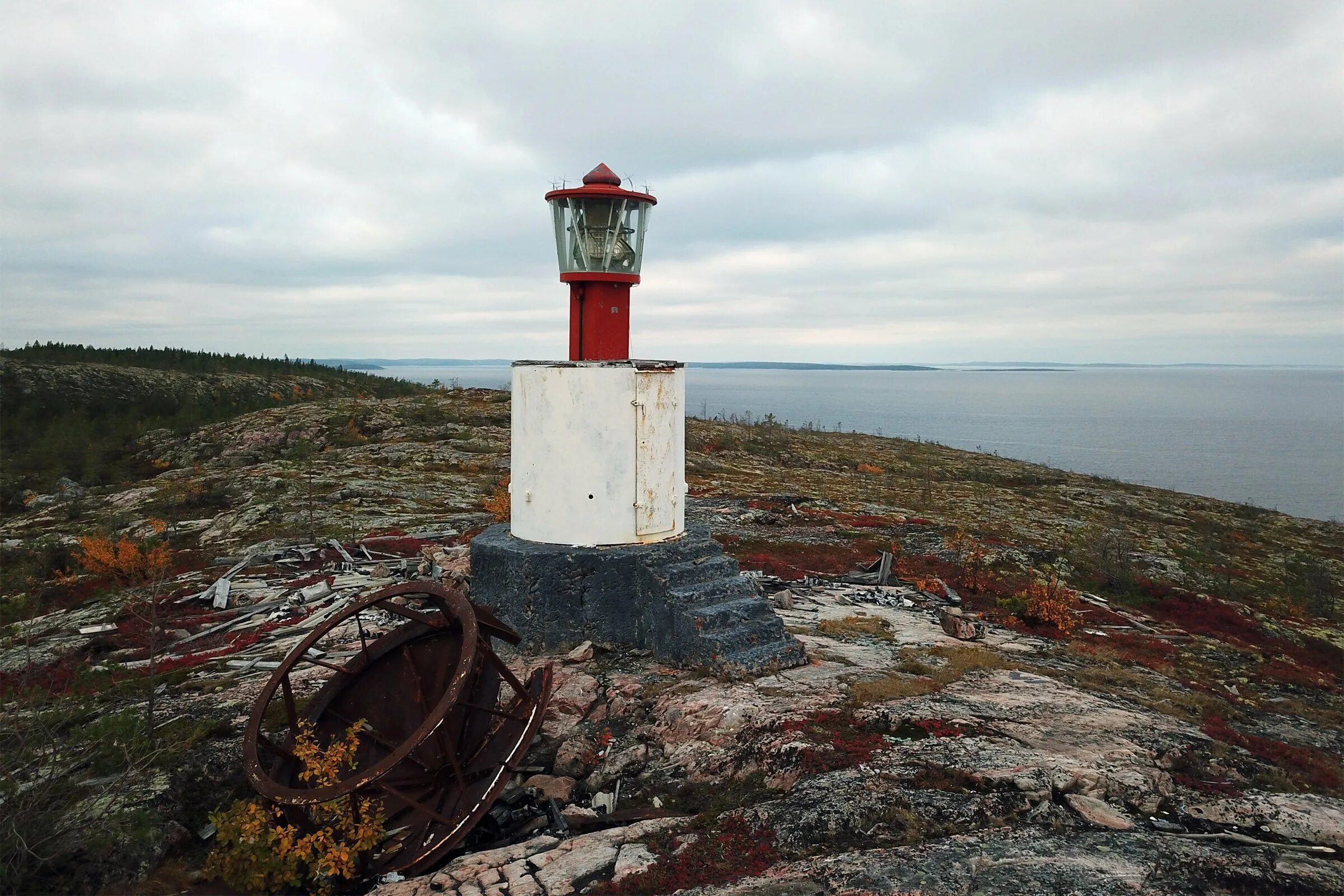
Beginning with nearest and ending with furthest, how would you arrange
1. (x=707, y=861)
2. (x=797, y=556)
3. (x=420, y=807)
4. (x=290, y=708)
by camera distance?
1. (x=707, y=861)
2. (x=420, y=807)
3. (x=290, y=708)
4. (x=797, y=556)

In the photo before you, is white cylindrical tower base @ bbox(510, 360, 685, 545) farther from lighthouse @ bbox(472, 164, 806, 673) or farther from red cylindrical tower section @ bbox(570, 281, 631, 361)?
red cylindrical tower section @ bbox(570, 281, 631, 361)

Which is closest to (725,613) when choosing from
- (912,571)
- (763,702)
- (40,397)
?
(763,702)

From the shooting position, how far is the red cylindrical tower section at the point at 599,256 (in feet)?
36.0

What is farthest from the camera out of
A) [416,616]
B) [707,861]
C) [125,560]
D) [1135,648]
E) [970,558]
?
[970,558]

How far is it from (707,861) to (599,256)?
304 inches

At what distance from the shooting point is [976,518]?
1014 inches

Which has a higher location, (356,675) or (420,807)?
(356,675)

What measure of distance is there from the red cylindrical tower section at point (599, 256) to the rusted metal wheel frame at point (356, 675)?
4.05 m

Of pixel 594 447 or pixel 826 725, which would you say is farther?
pixel 594 447

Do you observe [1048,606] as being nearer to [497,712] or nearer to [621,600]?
[621,600]

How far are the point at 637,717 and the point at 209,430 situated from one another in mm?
34833

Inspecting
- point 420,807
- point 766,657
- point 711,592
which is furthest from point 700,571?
point 420,807

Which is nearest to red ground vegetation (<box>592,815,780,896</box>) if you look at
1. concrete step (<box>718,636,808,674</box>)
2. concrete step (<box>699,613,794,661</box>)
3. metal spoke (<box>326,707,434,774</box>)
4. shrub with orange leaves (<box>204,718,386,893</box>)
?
shrub with orange leaves (<box>204,718,386,893</box>)

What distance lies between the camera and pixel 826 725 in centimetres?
848
